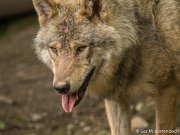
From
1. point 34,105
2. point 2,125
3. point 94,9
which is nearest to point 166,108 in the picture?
point 94,9

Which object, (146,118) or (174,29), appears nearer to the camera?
(174,29)

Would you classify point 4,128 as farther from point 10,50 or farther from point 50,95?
point 10,50

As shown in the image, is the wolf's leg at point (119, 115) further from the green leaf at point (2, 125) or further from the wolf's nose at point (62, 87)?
the green leaf at point (2, 125)

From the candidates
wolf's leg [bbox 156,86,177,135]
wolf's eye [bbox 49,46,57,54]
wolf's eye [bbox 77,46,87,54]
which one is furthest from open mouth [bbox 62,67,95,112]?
wolf's leg [bbox 156,86,177,135]

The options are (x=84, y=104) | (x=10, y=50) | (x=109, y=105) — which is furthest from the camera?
(x=10, y=50)

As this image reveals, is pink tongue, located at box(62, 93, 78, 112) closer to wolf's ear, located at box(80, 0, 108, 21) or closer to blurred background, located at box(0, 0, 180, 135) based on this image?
wolf's ear, located at box(80, 0, 108, 21)

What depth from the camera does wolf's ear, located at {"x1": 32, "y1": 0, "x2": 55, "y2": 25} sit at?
5414 millimetres

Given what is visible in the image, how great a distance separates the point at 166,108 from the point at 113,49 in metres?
0.96

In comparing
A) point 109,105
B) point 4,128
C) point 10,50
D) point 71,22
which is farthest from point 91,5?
point 10,50

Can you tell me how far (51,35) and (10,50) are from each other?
594cm

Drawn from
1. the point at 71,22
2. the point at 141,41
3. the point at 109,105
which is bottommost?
the point at 109,105

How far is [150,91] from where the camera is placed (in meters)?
5.58

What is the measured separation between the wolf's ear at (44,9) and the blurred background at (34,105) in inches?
94.5

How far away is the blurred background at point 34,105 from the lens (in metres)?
7.60
